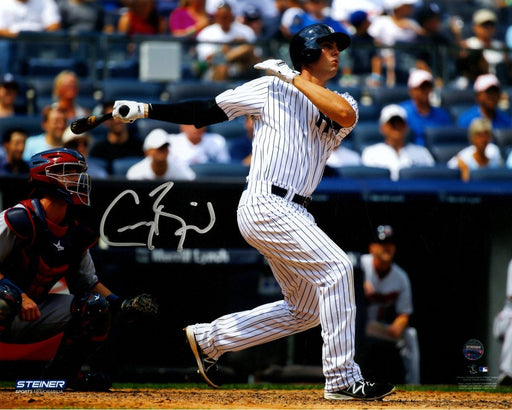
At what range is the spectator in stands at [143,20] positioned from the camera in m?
10.1

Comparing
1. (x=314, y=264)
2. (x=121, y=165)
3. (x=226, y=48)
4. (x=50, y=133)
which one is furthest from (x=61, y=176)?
(x=226, y=48)

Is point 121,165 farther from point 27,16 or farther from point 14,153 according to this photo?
point 27,16

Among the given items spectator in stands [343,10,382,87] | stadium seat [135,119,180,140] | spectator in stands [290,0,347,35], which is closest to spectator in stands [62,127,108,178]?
stadium seat [135,119,180,140]

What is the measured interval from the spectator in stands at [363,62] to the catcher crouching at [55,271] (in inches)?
225

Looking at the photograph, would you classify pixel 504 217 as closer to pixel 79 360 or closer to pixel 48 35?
pixel 79 360

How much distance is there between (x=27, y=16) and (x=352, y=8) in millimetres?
3726

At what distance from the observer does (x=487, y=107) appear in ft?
30.9

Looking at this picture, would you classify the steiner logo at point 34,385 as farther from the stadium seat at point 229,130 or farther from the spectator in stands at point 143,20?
the spectator in stands at point 143,20

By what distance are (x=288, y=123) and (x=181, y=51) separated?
550 cm

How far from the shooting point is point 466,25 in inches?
514

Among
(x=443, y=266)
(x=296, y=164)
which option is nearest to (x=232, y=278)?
(x=443, y=266)

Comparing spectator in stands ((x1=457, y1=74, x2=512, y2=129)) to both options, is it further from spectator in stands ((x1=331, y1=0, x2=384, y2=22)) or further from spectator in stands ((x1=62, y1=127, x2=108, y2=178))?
spectator in stands ((x1=62, y1=127, x2=108, y2=178))

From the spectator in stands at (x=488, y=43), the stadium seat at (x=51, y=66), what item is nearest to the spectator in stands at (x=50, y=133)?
the stadium seat at (x=51, y=66)

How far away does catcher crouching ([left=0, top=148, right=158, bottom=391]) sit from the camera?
187 inches
